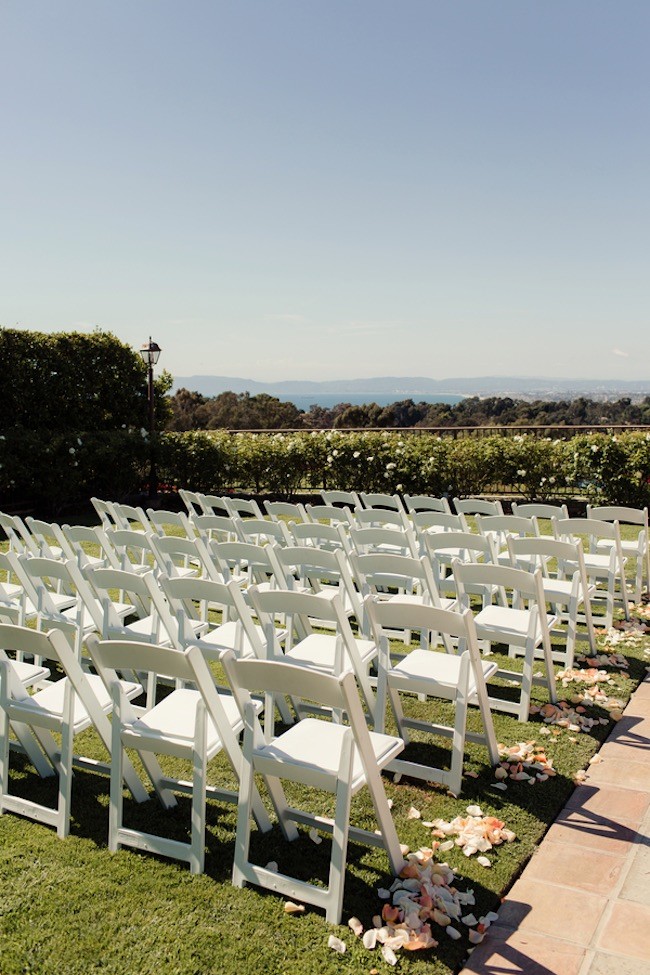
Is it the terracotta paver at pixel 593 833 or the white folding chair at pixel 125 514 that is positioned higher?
the white folding chair at pixel 125 514

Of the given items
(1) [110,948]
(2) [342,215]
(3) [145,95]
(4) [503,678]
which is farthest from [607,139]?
(1) [110,948]

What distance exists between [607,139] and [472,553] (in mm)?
18077

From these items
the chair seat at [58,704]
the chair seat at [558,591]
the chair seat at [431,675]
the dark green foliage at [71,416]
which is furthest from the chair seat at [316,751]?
the dark green foliage at [71,416]

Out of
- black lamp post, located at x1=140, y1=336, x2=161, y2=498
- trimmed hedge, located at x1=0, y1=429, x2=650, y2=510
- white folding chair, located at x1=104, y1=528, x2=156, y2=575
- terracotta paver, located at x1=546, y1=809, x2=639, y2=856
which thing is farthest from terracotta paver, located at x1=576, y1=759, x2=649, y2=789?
black lamp post, located at x1=140, y1=336, x2=161, y2=498

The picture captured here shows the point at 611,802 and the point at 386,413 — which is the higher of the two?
the point at 386,413

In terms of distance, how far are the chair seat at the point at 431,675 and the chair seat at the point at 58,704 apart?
4.16 ft

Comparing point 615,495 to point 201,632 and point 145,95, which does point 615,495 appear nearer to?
point 201,632

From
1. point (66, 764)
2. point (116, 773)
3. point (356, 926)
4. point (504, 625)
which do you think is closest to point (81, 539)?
point (66, 764)

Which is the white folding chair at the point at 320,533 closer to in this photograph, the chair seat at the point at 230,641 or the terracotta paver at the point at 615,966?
the chair seat at the point at 230,641

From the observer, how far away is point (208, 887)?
8.41 ft

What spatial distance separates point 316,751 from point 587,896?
107cm

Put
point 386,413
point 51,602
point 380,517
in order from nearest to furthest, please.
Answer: point 51,602
point 380,517
point 386,413

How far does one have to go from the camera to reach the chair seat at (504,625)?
4074 millimetres

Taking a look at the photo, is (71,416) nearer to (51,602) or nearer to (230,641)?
(51,602)
